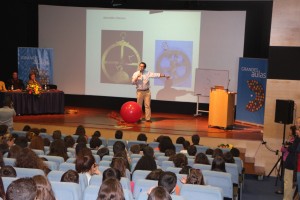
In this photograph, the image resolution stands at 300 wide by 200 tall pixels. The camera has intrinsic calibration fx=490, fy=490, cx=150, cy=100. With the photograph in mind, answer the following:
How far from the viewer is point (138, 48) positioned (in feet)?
49.9

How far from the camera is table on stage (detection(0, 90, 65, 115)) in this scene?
43.8 ft

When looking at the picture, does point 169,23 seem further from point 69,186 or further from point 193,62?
point 69,186

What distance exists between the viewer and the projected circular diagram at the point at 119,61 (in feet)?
50.3

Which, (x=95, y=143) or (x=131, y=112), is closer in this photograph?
(x=95, y=143)

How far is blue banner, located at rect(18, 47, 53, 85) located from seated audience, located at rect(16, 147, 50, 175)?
977 centimetres

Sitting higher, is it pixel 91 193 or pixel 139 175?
pixel 91 193

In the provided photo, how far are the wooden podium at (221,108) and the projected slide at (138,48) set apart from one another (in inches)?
87.2

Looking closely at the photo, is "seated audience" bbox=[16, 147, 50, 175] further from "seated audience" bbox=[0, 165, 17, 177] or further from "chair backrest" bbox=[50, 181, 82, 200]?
"chair backrest" bbox=[50, 181, 82, 200]

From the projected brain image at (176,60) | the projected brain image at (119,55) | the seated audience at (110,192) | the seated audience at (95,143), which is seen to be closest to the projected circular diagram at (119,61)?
the projected brain image at (119,55)

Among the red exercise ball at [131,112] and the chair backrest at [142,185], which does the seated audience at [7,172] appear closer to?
the chair backrest at [142,185]

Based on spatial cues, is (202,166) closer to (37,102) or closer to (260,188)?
(260,188)

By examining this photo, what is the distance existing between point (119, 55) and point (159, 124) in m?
3.43

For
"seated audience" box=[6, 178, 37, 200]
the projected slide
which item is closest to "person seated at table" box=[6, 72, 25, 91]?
the projected slide

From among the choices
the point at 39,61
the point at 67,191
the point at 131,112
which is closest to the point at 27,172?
the point at 67,191
